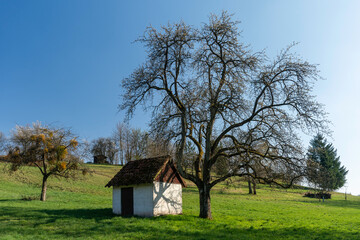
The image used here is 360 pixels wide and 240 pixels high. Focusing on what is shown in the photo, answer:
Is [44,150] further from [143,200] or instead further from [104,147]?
[104,147]

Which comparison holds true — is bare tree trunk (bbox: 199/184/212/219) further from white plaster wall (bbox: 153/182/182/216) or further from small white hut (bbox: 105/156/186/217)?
small white hut (bbox: 105/156/186/217)

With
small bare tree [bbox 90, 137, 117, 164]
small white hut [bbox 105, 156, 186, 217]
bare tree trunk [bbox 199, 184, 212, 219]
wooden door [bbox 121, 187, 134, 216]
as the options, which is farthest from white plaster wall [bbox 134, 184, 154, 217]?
small bare tree [bbox 90, 137, 117, 164]

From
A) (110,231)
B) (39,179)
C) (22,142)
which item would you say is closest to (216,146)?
(110,231)

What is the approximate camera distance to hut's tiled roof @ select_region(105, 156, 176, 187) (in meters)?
21.3

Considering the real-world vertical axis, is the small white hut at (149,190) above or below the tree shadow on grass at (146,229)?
above

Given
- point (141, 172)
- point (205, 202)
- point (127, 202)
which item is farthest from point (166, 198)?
point (205, 202)

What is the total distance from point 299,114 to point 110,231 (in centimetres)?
1386

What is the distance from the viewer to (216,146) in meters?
20.3

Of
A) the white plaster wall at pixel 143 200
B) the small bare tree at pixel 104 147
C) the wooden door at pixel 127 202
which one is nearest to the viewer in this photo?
the white plaster wall at pixel 143 200

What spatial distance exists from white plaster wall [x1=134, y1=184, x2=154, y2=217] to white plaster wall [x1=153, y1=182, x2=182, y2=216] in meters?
0.41

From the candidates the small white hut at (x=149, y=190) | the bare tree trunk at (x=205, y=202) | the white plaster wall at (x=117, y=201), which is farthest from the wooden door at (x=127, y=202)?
the bare tree trunk at (x=205, y=202)

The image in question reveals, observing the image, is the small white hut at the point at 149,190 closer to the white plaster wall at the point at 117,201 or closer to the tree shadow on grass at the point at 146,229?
the white plaster wall at the point at 117,201

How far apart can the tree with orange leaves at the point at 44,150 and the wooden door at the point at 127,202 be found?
9.40 metres

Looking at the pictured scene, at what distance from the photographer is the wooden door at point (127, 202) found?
2224cm
